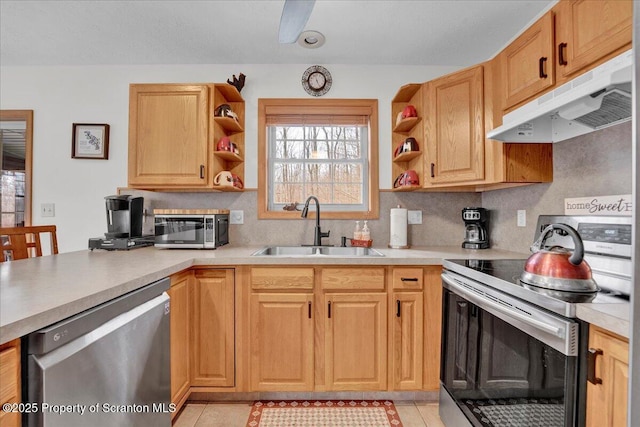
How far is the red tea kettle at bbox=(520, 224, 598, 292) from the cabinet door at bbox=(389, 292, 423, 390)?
2.53ft

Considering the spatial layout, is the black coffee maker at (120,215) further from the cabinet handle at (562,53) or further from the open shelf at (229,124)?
the cabinet handle at (562,53)

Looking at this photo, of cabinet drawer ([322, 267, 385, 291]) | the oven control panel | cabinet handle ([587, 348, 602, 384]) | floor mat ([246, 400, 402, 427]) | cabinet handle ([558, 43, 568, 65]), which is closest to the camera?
cabinet handle ([587, 348, 602, 384])

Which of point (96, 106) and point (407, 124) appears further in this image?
point (96, 106)

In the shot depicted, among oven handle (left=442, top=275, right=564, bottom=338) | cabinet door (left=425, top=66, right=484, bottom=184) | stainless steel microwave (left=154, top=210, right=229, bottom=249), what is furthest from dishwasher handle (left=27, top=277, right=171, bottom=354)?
cabinet door (left=425, top=66, right=484, bottom=184)

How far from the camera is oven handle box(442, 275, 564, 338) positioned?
100cm

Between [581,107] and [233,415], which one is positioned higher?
[581,107]

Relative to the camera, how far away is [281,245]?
8.33ft

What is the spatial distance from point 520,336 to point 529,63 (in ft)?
4.43

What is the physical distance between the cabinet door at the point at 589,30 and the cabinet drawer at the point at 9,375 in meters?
2.12

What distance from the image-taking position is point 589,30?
1.30 metres

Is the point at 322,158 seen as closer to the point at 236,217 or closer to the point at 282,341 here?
the point at 236,217

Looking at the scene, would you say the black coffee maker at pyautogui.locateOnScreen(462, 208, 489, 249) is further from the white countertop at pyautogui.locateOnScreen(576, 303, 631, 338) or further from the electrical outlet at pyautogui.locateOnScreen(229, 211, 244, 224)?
the electrical outlet at pyautogui.locateOnScreen(229, 211, 244, 224)

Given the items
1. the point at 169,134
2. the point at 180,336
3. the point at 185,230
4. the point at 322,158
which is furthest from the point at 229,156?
the point at 180,336

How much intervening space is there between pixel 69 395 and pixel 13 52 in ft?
9.27
